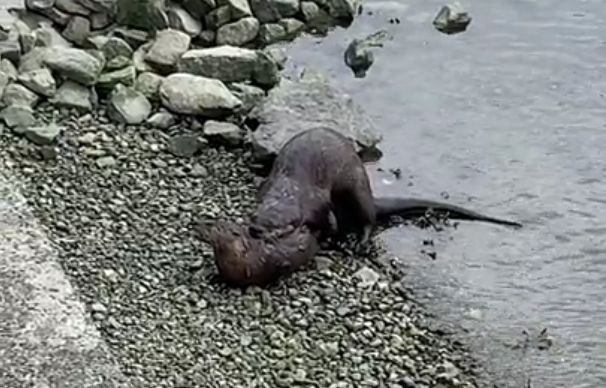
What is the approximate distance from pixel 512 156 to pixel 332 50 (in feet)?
6.07

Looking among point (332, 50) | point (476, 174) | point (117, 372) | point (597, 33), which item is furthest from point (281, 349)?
point (597, 33)

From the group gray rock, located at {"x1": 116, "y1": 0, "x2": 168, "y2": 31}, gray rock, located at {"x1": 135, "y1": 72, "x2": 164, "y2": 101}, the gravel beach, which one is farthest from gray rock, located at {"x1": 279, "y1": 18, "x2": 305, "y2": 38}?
the gravel beach

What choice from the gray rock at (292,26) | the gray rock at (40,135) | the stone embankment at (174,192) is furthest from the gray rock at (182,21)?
the gray rock at (40,135)

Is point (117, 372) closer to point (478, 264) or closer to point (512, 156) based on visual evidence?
point (478, 264)

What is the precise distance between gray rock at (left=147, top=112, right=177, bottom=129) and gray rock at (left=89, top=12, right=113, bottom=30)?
3.55 feet

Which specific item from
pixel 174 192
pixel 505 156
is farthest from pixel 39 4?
pixel 505 156

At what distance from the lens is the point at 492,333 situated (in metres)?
6.02

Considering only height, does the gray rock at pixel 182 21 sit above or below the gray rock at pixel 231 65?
below

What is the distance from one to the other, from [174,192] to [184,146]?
49 centimetres

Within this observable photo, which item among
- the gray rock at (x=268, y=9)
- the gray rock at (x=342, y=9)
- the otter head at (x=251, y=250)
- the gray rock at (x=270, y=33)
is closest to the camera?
the otter head at (x=251, y=250)

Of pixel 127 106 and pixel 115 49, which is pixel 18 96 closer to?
pixel 127 106

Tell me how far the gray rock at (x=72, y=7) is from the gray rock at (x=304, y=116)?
53.6 inches

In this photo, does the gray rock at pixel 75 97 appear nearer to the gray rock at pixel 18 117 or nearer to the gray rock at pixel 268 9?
the gray rock at pixel 18 117

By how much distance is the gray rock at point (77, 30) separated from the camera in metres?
8.10
